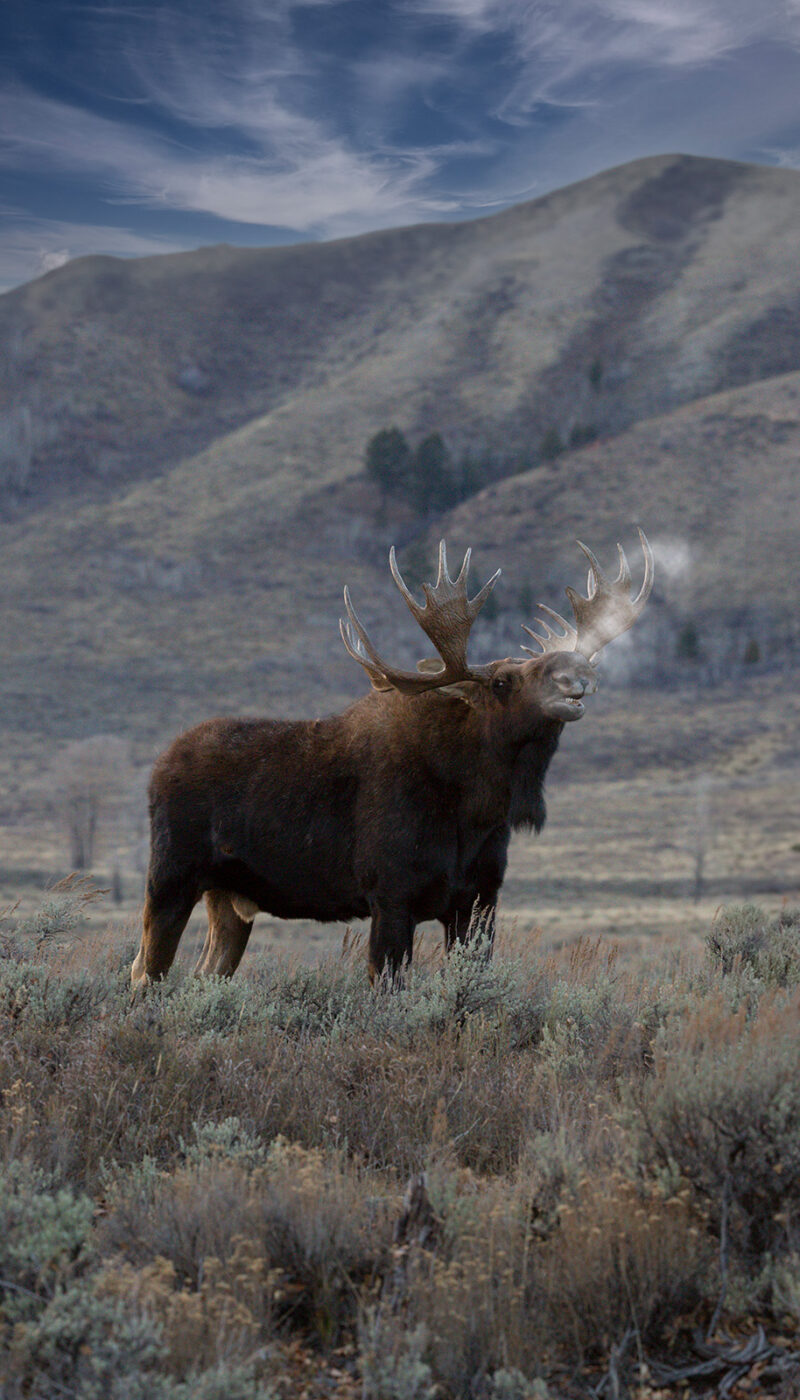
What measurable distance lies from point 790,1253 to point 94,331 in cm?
12718

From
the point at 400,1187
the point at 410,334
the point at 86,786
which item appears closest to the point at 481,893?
the point at 400,1187

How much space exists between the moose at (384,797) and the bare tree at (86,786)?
38661 millimetres

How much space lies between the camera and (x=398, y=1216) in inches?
139

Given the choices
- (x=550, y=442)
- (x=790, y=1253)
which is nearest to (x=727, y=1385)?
(x=790, y=1253)

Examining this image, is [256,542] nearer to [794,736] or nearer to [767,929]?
[794,736]

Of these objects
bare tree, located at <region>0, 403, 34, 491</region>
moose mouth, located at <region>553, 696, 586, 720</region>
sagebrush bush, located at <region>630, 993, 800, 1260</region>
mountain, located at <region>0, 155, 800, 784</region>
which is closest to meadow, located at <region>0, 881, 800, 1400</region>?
sagebrush bush, located at <region>630, 993, 800, 1260</region>

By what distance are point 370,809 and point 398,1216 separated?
2.61 meters

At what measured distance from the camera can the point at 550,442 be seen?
88375 mm

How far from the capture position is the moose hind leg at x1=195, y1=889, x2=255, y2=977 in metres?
6.65

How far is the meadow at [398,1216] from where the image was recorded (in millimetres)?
2992

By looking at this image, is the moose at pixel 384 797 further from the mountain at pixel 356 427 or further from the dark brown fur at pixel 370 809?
the mountain at pixel 356 427

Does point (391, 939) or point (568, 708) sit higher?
point (568, 708)

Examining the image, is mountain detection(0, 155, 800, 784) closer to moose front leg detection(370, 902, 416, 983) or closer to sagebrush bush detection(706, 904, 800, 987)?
sagebrush bush detection(706, 904, 800, 987)

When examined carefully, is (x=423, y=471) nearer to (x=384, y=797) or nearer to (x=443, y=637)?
(x=443, y=637)
